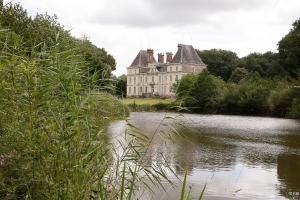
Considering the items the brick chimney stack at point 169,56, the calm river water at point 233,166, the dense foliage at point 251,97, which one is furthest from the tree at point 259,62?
the calm river water at point 233,166

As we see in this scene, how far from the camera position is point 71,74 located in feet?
15.5

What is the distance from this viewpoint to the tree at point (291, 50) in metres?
46.8

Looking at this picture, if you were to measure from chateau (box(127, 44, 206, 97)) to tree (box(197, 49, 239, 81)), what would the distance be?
1.93m

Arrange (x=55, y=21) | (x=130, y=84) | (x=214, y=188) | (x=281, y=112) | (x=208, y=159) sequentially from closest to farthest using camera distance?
(x=214, y=188) < (x=208, y=159) < (x=55, y=21) < (x=281, y=112) < (x=130, y=84)

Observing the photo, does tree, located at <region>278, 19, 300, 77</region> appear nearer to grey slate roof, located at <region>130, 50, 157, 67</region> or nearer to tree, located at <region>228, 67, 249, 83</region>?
tree, located at <region>228, 67, 249, 83</region>

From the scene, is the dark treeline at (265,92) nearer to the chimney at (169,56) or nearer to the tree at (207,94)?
the tree at (207,94)

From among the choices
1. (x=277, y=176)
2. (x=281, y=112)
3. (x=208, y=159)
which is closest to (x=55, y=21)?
(x=208, y=159)

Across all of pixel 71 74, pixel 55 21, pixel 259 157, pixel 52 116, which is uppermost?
pixel 55 21

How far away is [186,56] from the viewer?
81000mm

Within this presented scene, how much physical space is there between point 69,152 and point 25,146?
379mm

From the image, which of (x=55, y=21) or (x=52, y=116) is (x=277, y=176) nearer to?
(x=52, y=116)

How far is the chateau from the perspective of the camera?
80.9 meters

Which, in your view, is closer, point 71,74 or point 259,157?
point 71,74

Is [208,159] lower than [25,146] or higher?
lower
